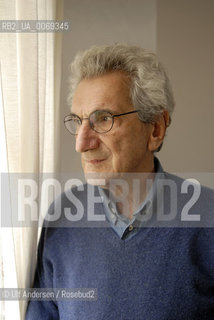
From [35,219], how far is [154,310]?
1.41 ft

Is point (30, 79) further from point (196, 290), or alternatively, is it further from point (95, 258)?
point (196, 290)

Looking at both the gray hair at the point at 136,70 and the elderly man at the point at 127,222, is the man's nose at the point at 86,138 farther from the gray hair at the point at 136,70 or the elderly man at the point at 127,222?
the gray hair at the point at 136,70

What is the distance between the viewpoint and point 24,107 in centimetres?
Result: 87

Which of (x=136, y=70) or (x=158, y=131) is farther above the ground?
(x=136, y=70)

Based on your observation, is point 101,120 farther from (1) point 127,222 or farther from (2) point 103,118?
(1) point 127,222

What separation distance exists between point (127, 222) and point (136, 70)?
1.52 feet

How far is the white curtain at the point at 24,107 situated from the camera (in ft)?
2.67

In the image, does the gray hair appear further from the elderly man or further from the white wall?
the white wall

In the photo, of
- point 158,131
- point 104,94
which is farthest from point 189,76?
point 104,94

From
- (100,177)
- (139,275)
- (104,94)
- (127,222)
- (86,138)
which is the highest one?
(104,94)

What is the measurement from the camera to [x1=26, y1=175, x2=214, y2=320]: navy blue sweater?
931 mm

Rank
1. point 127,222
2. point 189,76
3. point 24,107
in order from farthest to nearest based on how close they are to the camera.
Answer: point 189,76
point 127,222
point 24,107

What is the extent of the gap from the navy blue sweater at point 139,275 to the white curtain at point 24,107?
0.12 metres

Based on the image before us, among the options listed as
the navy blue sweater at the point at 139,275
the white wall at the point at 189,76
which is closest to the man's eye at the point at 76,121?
the navy blue sweater at the point at 139,275
